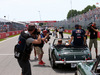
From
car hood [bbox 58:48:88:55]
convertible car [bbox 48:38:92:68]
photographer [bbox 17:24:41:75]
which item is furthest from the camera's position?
car hood [bbox 58:48:88:55]

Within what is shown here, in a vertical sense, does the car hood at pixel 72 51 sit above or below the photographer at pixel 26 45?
below

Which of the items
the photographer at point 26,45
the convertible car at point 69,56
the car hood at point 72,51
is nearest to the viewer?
the photographer at point 26,45

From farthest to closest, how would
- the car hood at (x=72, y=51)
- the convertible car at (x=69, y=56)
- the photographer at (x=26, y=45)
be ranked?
the car hood at (x=72, y=51), the convertible car at (x=69, y=56), the photographer at (x=26, y=45)

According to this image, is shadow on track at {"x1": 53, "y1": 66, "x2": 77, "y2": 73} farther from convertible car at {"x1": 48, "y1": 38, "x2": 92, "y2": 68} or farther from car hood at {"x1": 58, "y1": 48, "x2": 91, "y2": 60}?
car hood at {"x1": 58, "y1": 48, "x2": 91, "y2": 60}

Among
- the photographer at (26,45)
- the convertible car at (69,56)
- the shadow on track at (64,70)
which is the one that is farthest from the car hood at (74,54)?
the photographer at (26,45)

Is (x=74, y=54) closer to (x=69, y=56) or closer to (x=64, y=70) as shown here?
(x=69, y=56)

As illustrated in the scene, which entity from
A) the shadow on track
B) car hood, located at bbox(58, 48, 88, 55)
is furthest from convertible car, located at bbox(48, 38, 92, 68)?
the shadow on track

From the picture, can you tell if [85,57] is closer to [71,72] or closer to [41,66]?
[71,72]

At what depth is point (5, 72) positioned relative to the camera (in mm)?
7402

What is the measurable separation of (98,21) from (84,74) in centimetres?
2725

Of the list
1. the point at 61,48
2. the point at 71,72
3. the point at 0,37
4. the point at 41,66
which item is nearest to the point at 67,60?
the point at 71,72

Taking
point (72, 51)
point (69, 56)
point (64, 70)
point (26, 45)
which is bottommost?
point (64, 70)

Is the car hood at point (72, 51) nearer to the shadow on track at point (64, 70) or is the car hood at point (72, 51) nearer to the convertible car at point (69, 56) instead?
the convertible car at point (69, 56)

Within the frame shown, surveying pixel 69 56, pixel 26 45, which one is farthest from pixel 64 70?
pixel 26 45
